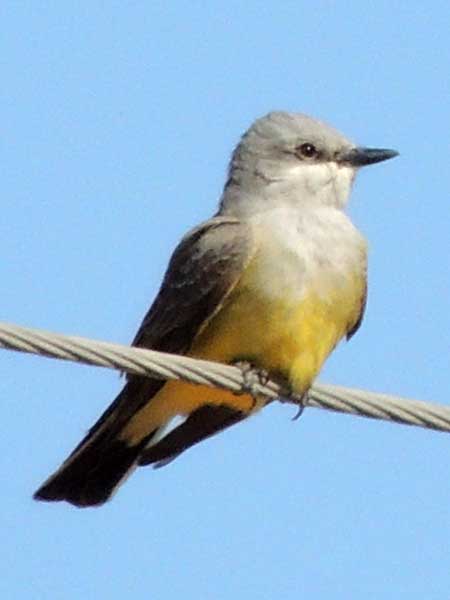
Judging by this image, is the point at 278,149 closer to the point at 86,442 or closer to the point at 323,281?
the point at 323,281

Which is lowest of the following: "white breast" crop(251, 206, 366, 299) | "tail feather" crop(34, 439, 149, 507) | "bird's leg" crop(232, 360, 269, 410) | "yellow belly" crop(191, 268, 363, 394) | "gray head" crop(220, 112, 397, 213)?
"tail feather" crop(34, 439, 149, 507)

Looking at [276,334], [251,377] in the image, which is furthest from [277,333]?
[251,377]

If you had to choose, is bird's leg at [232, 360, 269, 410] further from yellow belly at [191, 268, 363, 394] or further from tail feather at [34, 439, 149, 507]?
tail feather at [34, 439, 149, 507]

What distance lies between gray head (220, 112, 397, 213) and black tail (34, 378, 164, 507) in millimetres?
985

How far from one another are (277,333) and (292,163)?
1057mm

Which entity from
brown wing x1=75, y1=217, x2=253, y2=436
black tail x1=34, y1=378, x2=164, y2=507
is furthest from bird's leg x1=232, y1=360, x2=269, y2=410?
black tail x1=34, y1=378, x2=164, y2=507

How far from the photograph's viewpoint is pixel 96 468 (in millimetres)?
7113

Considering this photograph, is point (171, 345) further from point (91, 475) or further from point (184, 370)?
point (184, 370)

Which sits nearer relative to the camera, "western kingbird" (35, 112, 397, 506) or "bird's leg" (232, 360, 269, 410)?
"bird's leg" (232, 360, 269, 410)

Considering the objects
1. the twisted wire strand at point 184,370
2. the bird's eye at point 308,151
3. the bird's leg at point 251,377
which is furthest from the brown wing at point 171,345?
the twisted wire strand at point 184,370

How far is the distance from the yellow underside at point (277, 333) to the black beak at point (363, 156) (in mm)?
666

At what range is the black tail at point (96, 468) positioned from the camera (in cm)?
698

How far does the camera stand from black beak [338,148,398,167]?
7402mm

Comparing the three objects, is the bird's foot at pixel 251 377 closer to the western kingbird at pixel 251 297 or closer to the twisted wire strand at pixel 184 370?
the western kingbird at pixel 251 297
